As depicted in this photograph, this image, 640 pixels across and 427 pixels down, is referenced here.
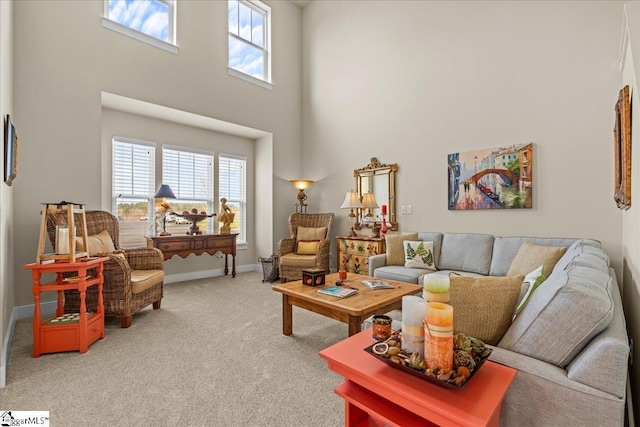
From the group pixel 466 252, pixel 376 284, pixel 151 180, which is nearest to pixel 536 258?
pixel 466 252

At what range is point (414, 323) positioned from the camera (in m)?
1.07

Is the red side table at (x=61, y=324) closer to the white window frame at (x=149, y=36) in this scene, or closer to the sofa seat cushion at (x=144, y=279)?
the sofa seat cushion at (x=144, y=279)

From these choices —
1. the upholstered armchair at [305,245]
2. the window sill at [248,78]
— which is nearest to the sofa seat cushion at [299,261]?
the upholstered armchair at [305,245]

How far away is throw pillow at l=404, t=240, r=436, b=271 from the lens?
12.1ft

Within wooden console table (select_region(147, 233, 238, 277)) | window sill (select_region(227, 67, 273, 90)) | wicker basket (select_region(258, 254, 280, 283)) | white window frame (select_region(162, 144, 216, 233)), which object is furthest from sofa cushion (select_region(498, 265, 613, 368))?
window sill (select_region(227, 67, 273, 90))

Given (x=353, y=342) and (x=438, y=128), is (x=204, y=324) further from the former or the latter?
(x=438, y=128)

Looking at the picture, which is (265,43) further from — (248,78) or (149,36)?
(149,36)

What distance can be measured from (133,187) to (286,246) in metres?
2.45

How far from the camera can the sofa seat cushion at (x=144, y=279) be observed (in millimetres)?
3014

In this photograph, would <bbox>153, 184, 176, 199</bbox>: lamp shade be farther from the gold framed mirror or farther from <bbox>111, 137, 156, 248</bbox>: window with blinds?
the gold framed mirror

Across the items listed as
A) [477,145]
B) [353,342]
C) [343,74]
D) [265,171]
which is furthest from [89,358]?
[343,74]

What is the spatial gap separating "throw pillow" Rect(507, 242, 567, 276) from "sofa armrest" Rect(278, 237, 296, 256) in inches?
125

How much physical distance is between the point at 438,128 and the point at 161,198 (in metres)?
4.16

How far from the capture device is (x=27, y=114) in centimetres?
329
